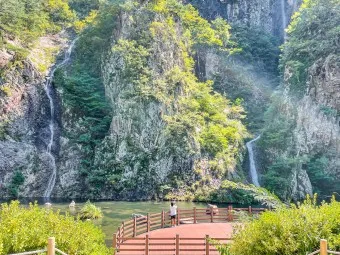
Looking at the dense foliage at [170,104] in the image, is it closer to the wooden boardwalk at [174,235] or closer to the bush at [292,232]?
the wooden boardwalk at [174,235]

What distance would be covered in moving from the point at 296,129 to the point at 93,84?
75.3 feet

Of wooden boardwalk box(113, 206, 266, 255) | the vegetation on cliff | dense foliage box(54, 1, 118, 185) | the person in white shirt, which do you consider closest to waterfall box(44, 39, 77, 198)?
dense foliage box(54, 1, 118, 185)

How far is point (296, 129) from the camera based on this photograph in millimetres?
42031

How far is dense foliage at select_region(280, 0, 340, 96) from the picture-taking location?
43516 millimetres

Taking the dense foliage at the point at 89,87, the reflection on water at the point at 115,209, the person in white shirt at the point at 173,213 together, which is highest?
the dense foliage at the point at 89,87

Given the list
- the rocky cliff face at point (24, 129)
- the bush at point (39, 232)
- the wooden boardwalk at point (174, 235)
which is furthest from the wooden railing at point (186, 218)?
the rocky cliff face at point (24, 129)

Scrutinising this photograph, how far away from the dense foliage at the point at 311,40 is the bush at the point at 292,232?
121 feet

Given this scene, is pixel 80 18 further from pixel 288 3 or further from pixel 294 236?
pixel 294 236

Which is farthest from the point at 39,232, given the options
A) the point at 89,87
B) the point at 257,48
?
the point at 257,48

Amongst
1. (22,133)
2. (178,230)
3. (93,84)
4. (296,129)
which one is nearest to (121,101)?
(93,84)

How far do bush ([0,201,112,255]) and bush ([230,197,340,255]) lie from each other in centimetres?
412

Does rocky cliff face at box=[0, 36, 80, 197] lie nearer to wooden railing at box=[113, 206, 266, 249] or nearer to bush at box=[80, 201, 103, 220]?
bush at box=[80, 201, 103, 220]

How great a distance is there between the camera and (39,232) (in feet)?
32.0

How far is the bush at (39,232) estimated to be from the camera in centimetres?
922
